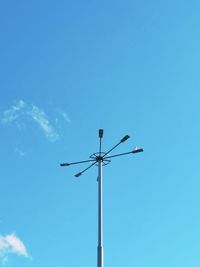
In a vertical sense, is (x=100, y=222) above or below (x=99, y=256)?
above

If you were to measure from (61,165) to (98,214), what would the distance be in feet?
14.4

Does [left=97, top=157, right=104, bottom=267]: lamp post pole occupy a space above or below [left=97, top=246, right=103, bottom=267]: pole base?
above

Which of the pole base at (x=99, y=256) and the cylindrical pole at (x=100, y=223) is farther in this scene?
the cylindrical pole at (x=100, y=223)

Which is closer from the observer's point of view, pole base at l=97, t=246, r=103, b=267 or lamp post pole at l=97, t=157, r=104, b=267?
pole base at l=97, t=246, r=103, b=267

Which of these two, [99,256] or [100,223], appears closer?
[99,256]

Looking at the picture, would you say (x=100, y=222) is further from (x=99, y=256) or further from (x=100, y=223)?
(x=99, y=256)

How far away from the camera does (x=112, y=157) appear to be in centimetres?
2680

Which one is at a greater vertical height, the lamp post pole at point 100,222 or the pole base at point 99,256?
the lamp post pole at point 100,222

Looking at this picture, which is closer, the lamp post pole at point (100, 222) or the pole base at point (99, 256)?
the pole base at point (99, 256)

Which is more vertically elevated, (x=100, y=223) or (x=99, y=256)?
(x=100, y=223)

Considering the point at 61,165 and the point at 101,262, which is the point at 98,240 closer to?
the point at 101,262

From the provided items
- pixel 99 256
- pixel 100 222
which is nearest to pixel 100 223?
pixel 100 222

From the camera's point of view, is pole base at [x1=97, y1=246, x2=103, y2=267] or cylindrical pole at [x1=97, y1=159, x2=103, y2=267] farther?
cylindrical pole at [x1=97, y1=159, x2=103, y2=267]

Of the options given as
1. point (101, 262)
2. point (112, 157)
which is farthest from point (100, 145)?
point (101, 262)
